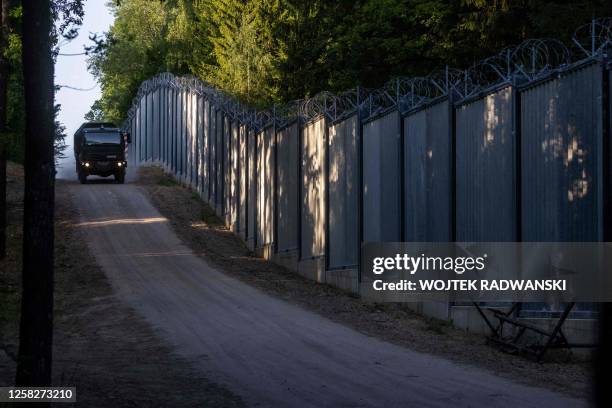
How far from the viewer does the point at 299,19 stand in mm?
56844

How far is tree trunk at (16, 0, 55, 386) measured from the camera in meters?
9.06

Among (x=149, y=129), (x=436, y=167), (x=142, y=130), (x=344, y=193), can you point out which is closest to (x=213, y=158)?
(x=344, y=193)

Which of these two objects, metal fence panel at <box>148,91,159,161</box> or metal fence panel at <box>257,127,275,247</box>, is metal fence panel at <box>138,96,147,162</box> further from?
metal fence panel at <box>257,127,275,247</box>

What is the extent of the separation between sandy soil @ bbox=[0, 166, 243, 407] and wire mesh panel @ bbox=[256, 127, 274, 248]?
6.61m

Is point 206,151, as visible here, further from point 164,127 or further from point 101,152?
point 164,127

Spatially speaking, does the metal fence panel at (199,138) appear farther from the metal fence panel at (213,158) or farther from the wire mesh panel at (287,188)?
the wire mesh panel at (287,188)

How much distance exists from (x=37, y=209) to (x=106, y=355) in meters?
6.44

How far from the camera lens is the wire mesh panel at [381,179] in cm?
2086

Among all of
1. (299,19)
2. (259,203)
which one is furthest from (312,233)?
(299,19)

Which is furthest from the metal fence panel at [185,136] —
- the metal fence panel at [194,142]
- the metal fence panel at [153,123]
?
the metal fence panel at [153,123]

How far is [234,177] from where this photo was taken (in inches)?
1506

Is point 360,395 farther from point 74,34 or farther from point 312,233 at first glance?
point 312,233

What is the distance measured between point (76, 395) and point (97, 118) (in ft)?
316

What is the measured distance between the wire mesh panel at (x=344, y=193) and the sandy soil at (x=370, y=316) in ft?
3.26
